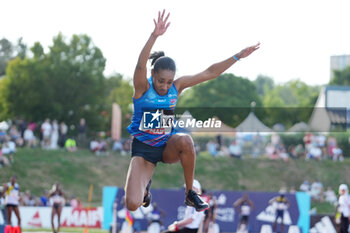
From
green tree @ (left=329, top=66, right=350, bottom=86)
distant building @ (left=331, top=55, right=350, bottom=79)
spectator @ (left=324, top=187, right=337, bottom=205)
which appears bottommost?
spectator @ (left=324, top=187, right=337, bottom=205)

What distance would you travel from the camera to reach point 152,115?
772cm

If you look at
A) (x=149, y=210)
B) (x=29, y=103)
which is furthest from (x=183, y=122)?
(x=29, y=103)

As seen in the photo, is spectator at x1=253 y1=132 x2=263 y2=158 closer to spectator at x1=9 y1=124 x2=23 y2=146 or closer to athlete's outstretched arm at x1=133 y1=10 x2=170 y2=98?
spectator at x1=9 y1=124 x2=23 y2=146

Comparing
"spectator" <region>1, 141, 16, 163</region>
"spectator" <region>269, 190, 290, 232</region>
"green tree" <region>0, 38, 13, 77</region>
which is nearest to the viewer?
"spectator" <region>269, 190, 290, 232</region>

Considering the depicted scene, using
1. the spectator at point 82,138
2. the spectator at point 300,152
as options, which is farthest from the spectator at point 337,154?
the spectator at point 82,138

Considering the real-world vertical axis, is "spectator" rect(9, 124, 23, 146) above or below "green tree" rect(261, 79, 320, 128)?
below

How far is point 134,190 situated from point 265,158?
28856 mm

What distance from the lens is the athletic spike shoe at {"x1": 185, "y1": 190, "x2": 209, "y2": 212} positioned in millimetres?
7823

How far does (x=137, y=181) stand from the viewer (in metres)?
7.77

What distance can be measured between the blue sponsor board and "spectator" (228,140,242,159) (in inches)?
581

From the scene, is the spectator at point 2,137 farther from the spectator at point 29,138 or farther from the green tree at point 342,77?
the green tree at point 342,77

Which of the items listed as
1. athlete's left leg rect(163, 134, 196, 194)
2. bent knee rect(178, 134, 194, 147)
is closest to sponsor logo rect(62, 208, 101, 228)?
athlete's left leg rect(163, 134, 196, 194)

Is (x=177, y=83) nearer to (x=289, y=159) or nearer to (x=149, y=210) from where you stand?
(x=149, y=210)

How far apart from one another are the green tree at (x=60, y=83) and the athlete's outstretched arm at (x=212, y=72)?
32.6 m
